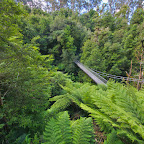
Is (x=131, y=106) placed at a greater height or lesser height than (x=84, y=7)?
lesser

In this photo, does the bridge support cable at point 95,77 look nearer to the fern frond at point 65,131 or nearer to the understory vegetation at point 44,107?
the understory vegetation at point 44,107

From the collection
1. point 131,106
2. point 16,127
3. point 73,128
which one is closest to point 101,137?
point 73,128

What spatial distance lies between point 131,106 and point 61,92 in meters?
2.66

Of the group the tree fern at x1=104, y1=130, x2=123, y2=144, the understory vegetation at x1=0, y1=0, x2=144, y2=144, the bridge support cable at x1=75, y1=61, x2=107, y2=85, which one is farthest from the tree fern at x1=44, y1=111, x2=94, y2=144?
the bridge support cable at x1=75, y1=61, x2=107, y2=85

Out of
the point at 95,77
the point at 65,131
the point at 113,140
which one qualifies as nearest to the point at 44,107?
the point at 65,131

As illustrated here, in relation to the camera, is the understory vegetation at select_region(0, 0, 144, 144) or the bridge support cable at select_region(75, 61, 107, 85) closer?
the understory vegetation at select_region(0, 0, 144, 144)

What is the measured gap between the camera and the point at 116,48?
7.15 meters

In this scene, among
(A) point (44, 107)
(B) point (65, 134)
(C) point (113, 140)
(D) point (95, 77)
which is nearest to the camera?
(C) point (113, 140)

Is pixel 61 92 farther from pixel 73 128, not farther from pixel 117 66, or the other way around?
pixel 117 66

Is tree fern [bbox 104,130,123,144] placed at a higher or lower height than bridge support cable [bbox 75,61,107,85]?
higher

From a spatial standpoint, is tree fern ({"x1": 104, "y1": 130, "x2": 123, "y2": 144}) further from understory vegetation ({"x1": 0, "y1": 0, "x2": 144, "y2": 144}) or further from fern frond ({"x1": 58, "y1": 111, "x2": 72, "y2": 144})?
fern frond ({"x1": 58, "y1": 111, "x2": 72, "y2": 144})

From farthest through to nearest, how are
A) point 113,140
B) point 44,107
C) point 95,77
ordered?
point 95,77, point 44,107, point 113,140

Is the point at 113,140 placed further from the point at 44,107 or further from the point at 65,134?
the point at 44,107

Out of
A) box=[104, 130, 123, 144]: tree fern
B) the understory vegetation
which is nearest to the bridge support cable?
the understory vegetation
